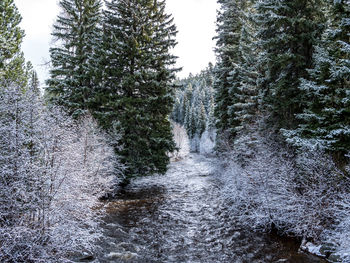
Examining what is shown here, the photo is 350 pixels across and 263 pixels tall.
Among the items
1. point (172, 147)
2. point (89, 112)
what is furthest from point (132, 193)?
point (89, 112)

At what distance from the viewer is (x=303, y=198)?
7.28 metres

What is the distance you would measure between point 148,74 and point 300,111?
9.66 m

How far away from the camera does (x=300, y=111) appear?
10875 millimetres

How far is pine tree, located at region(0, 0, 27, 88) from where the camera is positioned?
39.4 ft

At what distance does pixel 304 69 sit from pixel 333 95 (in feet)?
9.85

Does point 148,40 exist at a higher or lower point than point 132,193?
higher

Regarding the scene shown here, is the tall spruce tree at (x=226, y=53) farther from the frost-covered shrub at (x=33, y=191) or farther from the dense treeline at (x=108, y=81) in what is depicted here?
the frost-covered shrub at (x=33, y=191)

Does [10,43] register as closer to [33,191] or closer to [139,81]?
[139,81]

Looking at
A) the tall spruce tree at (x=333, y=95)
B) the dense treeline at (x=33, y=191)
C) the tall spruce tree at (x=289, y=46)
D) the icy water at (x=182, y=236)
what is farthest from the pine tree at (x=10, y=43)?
the tall spruce tree at (x=333, y=95)

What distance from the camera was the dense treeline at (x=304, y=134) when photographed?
7020mm

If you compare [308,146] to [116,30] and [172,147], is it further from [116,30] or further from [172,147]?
[116,30]

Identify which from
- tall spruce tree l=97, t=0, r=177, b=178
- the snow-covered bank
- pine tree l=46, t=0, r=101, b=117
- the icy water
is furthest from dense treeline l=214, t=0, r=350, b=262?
pine tree l=46, t=0, r=101, b=117

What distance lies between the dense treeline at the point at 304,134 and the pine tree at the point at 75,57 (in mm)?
11865

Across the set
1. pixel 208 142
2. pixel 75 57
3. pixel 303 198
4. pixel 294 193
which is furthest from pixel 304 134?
pixel 208 142
